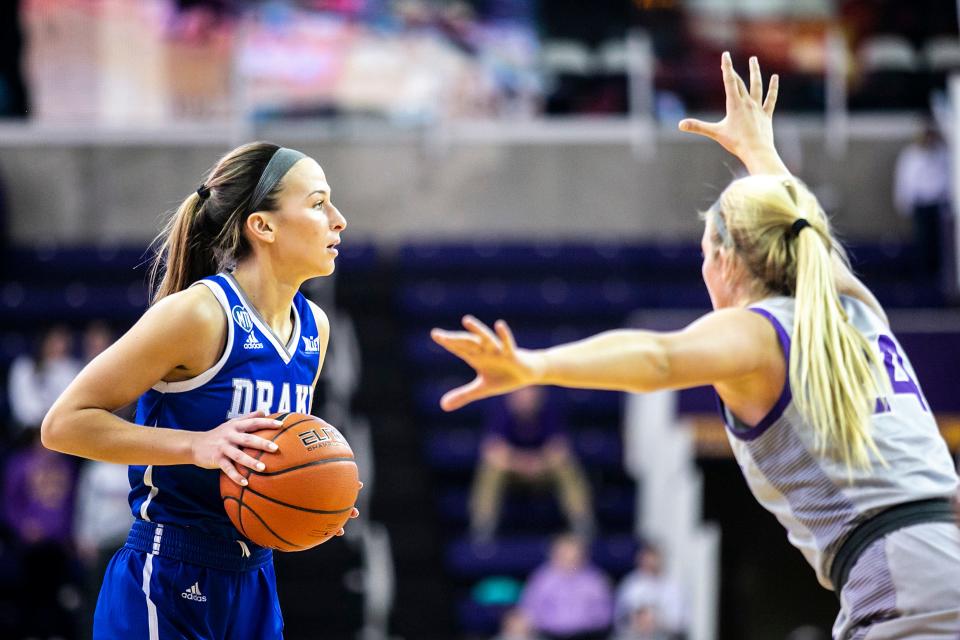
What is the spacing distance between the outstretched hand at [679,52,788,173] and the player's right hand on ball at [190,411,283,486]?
1.49m

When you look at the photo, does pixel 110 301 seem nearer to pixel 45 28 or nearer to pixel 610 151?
pixel 45 28

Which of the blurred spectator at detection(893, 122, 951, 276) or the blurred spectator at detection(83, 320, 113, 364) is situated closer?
the blurred spectator at detection(83, 320, 113, 364)

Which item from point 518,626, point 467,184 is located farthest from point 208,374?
point 467,184

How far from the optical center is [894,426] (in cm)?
292

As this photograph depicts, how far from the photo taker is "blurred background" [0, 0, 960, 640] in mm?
9391

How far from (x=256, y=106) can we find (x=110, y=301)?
8.03 ft

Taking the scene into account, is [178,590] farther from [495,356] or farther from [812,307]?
[812,307]

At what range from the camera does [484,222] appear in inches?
529

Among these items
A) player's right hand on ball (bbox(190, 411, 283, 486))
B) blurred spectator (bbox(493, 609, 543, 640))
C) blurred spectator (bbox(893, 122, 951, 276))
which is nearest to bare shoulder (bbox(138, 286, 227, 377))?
player's right hand on ball (bbox(190, 411, 283, 486))

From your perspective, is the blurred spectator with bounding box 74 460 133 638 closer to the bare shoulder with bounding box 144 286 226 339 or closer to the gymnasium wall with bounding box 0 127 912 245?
the gymnasium wall with bounding box 0 127 912 245

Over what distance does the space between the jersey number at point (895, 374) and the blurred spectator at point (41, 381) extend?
7763 mm

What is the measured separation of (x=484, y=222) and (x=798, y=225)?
10449 mm

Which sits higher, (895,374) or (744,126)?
(744,126)

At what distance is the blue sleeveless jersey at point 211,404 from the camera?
10.5ft
